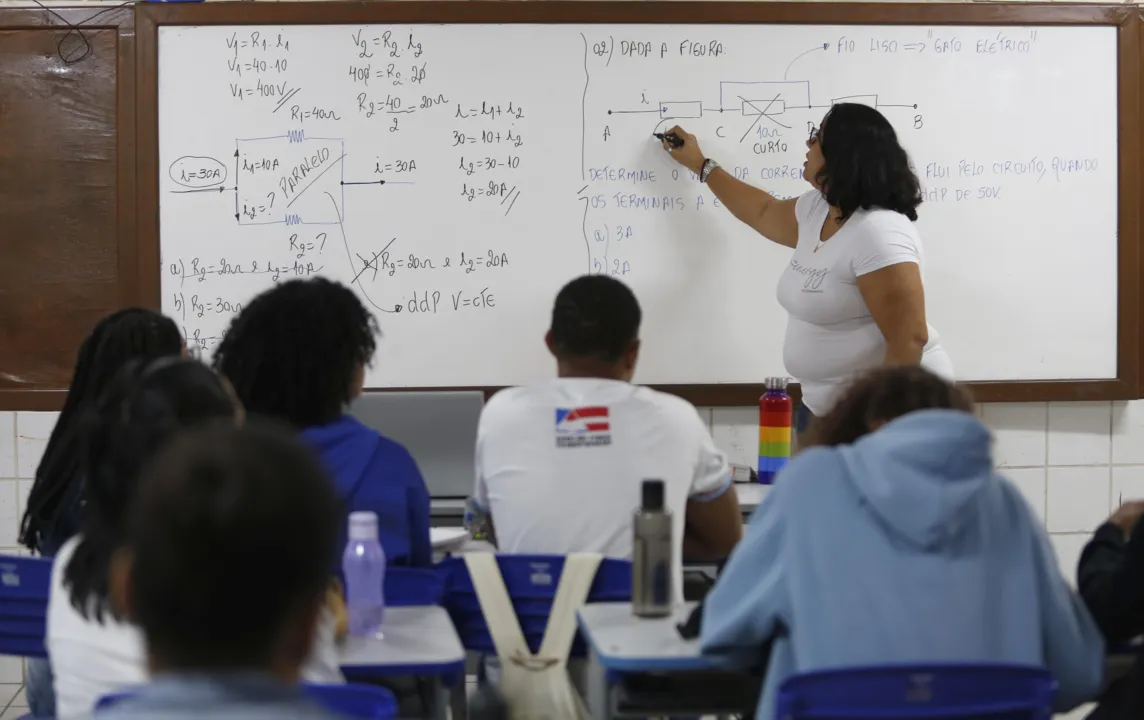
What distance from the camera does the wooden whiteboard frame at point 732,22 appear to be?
3.65m

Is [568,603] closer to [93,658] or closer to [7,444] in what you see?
[93,658]

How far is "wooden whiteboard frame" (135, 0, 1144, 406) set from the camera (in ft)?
12.0

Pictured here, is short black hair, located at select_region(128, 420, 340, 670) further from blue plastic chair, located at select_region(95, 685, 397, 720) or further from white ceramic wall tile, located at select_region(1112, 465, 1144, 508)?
white ceramic wall tile, located at select_region(1112, 465, 1144, 508)

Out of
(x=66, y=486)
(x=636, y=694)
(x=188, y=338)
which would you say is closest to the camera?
(x=636, y=694)

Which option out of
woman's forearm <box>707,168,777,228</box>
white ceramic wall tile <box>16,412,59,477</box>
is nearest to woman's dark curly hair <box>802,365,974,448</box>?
woman's forearm <box>707,168,777,228</box>

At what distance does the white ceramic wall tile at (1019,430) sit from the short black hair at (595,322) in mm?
1973

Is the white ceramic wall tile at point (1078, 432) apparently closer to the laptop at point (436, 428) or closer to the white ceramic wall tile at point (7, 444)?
the laptop at point (436, 428)

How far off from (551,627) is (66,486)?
93 centimetres

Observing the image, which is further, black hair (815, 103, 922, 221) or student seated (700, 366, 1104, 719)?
black hair (815, 103, 922, 221)

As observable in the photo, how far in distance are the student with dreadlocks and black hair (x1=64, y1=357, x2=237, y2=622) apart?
71 cm

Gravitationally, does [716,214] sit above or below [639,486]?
above

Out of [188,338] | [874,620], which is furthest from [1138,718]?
[188,338]

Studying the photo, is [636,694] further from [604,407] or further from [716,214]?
[716,214]

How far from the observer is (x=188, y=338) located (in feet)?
12.1
